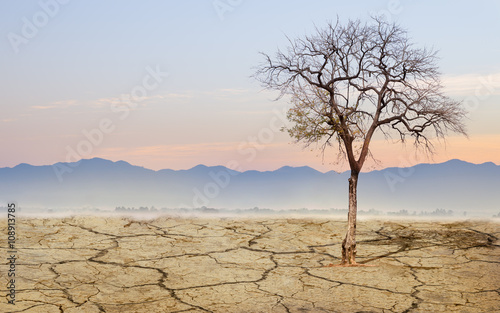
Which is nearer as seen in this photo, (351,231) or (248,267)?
(248,267)

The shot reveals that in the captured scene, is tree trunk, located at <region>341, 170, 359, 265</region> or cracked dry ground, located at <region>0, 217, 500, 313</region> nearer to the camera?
cracked dry ground, located at <region>0, 217, 500, 313</region>

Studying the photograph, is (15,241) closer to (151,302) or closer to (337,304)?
→ (151,302)

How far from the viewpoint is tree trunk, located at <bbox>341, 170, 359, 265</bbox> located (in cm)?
699

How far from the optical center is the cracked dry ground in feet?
17.5

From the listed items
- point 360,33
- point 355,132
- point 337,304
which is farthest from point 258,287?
point 360,33

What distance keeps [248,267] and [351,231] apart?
57.4 inches

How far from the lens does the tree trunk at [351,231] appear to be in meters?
6.99

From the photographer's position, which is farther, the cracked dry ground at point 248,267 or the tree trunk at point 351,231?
the tree trunk at point 351,231

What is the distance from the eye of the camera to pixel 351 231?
7.03 m

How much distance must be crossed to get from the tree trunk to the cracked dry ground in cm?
27

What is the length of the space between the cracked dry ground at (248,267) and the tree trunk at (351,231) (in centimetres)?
27

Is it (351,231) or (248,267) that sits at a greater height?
(351,231)

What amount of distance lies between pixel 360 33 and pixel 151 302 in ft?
14.4

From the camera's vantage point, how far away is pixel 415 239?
8.63 m
